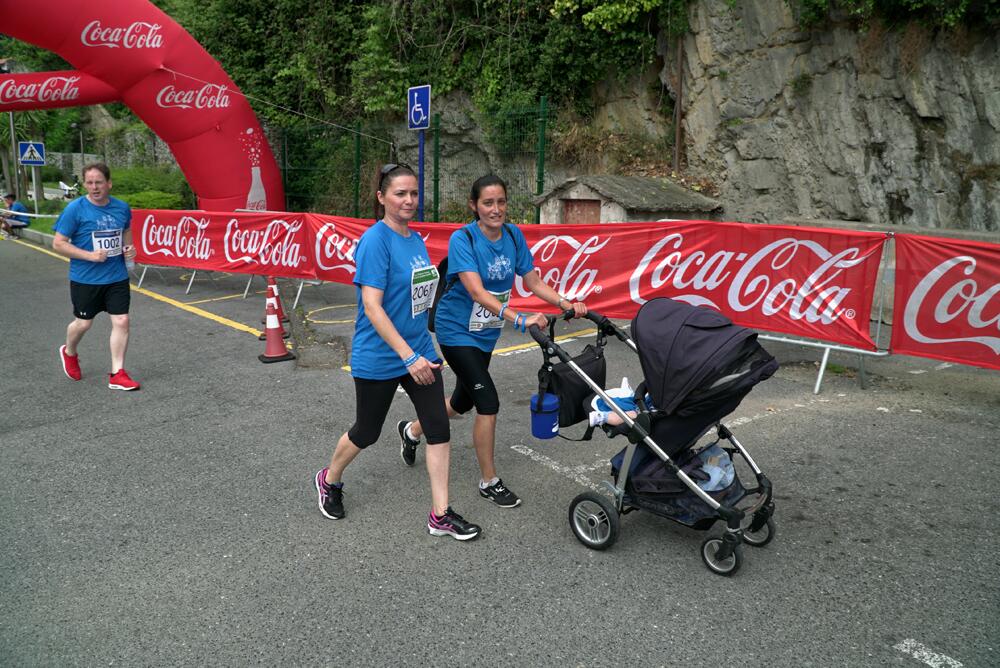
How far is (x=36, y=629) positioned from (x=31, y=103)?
13.6 meters

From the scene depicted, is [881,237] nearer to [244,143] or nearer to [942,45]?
[942,45]

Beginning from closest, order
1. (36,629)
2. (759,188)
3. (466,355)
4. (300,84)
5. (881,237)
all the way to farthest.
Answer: (36,629)
(466,355)
(881,237)
(759,188)
(300,84)

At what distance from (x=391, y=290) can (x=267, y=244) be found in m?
7.88

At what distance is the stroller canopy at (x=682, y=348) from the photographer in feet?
11.2

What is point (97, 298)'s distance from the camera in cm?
659

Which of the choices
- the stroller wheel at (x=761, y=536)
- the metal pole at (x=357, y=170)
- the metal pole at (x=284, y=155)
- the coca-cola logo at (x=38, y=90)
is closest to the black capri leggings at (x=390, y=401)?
the stroller wheel at (x=761, y=536)

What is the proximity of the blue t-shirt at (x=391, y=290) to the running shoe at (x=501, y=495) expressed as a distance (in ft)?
3.08

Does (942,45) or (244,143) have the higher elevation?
(942,45)

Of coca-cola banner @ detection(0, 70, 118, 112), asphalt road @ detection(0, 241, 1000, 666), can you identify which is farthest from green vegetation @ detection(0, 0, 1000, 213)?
asphalt road @ detection(0, 241, 1000, 666)

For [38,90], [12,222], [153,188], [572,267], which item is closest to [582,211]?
[572,267]

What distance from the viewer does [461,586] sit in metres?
3.48

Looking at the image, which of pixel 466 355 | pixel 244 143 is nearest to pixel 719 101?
pixel 244 143

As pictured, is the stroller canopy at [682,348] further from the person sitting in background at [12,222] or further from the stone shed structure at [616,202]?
the person sitting in background at [12,222]

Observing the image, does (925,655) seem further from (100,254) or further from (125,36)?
(125,36)
